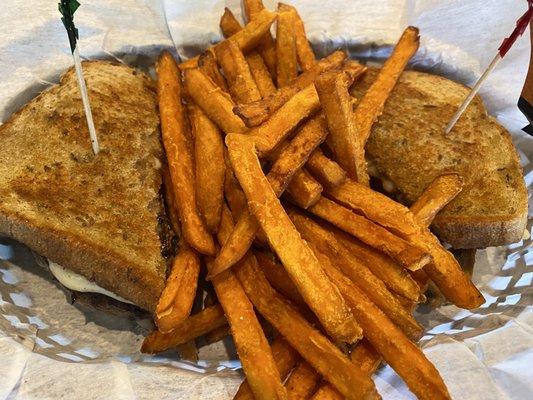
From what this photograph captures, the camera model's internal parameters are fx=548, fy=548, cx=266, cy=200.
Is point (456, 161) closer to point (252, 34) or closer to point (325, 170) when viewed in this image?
point (325, 170)

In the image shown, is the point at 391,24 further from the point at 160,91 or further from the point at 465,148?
the point at 160,91

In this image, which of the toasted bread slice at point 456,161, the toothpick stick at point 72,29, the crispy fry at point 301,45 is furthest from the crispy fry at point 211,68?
the toasted bread slice at point 456,161

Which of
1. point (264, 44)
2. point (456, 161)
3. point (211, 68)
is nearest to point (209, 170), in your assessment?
point (211, 68)

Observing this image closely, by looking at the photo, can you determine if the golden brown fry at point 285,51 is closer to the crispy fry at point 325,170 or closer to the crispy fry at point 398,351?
the crispy fry at point 325,170

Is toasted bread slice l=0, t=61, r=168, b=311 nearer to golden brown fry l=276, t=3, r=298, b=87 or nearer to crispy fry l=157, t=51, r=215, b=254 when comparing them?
crispy fry l=157, t=51, r=215, b=254

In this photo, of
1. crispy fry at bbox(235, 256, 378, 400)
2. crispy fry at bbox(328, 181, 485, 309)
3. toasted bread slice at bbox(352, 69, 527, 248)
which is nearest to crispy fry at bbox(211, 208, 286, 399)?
crispy fry at bbox(235, 256, 378, 400)

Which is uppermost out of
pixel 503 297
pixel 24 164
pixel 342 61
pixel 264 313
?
pixel 342 61

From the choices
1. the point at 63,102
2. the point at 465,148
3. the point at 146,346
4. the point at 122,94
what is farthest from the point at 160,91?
the point at 465,148
